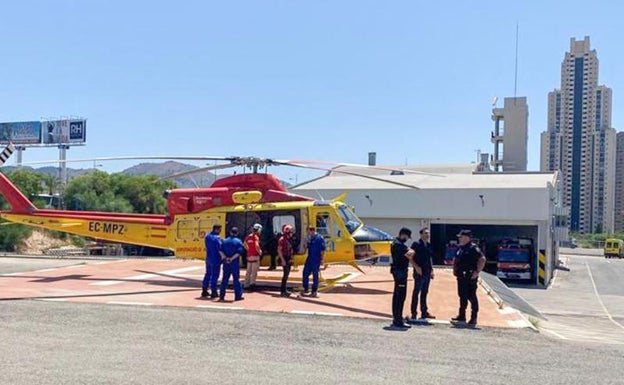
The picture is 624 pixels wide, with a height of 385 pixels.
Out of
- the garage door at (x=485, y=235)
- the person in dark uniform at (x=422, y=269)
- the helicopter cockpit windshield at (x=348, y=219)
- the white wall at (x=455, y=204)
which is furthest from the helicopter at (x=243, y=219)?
the garage door at (x=485, y=235)

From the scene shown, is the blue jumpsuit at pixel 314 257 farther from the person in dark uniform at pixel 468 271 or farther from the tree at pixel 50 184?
the tree at pixel 50 184

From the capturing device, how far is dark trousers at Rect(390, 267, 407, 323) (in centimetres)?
1031

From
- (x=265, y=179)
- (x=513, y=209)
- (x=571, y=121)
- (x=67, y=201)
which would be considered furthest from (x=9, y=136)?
(x=571, y=121)

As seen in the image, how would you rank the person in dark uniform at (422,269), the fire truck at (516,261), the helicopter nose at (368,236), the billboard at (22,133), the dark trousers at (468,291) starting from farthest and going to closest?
the billboard at (22,133) < the fire truck at (516,261) < the helicopter nose at (368,236) < the person in dark uniform at (422,269) < the dark trousers at (468,291)

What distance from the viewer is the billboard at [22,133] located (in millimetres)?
73669

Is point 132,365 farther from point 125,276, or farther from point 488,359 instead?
point 125,276

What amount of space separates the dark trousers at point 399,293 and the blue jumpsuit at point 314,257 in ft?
10.9

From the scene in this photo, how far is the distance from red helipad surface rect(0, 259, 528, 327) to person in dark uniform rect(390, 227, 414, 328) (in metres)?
0.95

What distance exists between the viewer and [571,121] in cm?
10612

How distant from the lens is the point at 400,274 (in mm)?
10398

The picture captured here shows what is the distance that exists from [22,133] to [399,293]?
246 ft

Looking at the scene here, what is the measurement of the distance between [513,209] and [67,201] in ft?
129

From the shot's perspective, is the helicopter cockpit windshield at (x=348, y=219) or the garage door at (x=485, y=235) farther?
the garage door at (x=485, y=235)

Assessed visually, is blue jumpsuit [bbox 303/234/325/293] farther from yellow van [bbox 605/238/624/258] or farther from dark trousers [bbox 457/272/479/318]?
yellow van [bbox 605/238/624/258]
